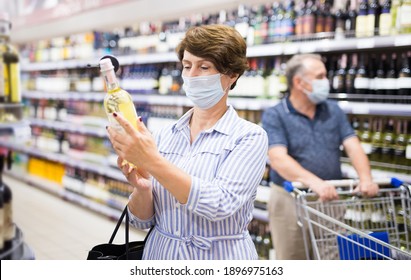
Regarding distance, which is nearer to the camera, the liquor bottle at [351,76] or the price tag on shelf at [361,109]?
the price tag on shelf at [361,109]

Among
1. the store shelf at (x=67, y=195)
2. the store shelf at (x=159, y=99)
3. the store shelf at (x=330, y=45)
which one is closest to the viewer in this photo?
the store shelf at (x=330, y=45)

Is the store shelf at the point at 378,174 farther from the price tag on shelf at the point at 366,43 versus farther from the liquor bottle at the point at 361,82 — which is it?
the price tag on shelf at the point at 366,43

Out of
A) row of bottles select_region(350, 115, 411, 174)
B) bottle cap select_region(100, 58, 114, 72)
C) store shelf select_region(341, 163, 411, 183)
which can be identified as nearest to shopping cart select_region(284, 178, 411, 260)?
store shelf select_region(341, 163, 411, 183)

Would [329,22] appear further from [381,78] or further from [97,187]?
[97,187]

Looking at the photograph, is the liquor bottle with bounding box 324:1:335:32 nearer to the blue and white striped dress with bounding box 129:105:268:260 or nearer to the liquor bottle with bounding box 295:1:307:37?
the liquor bottle with bounding box 295:1:307:37

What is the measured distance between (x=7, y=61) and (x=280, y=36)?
206 cm

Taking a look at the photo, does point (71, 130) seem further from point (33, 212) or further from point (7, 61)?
point (7, 61)

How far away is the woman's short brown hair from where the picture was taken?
60.2 inches

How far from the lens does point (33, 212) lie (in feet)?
19.8

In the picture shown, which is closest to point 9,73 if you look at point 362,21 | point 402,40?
point 402,40

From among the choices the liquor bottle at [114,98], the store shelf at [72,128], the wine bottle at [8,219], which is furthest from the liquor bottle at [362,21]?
the store shelf at [72,128]

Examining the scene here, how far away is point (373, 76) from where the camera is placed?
139 inches

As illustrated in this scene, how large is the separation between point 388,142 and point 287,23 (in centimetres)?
108

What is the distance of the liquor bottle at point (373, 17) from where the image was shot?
327cm
